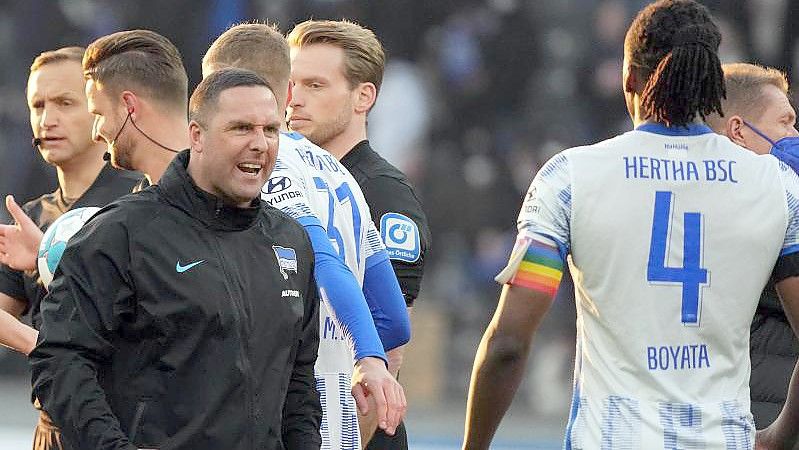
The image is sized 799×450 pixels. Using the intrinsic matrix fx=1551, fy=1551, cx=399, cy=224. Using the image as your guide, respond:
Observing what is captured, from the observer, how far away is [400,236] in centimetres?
527

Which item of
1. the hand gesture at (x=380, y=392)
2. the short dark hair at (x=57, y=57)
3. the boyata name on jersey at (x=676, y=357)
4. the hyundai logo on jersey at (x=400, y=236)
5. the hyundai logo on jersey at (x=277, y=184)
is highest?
the short dark hair at (x=57, y=57)

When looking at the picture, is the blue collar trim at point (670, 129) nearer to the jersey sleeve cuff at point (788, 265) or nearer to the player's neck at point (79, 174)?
the jersey sleeve cuff at point (788, 265)

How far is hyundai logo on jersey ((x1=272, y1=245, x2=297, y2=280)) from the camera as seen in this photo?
379cm

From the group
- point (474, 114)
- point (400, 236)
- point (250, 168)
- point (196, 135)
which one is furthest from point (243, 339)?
point (474, 114)

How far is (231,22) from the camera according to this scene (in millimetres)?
12750

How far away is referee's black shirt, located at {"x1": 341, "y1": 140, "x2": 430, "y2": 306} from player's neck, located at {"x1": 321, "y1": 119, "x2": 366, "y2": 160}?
0.06 feet

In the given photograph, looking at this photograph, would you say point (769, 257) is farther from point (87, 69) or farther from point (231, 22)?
point (231, 22)

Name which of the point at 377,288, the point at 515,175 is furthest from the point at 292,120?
the point at 515,175

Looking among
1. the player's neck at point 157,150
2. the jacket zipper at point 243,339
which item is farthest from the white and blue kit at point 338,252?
the jacket zipper at point 243,339

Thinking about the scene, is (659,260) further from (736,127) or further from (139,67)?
(139,67)

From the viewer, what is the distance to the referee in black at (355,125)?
5285 mm

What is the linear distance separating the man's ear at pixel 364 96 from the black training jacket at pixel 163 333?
5.80 feet

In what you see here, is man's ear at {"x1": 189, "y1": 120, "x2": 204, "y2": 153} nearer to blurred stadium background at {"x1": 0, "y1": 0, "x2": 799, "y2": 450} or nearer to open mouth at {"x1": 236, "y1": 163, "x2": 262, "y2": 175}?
open mouth at {"x1": 236, "y1": 163, "x2": 262, "y2": 175}

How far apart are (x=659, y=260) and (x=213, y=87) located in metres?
1.15
